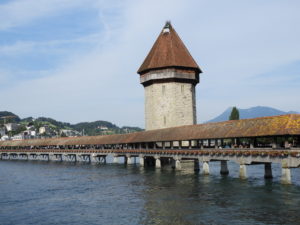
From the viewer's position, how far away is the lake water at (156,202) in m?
17.8

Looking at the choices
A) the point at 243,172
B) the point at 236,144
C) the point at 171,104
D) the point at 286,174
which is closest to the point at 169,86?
the point at 171,104

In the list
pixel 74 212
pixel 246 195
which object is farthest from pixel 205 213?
pixel 74 212

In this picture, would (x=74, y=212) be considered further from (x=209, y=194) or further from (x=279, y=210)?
(x=279, y=210)

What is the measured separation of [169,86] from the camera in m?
52.0

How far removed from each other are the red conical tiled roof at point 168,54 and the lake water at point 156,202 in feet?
78.9

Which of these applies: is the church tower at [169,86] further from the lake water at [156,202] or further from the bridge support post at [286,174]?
the bridge support post at [286,174]

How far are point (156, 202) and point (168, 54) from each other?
1359 inches

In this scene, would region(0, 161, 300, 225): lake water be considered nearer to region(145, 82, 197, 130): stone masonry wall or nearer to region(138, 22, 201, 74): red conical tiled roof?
region(145, 82, 197, 130): stone masonry wall

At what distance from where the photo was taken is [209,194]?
2356 cm

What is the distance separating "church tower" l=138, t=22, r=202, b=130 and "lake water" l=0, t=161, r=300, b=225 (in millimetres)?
21171

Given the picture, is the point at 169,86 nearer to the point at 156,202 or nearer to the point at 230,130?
the point at 230,130

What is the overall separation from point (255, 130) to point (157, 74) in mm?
26803

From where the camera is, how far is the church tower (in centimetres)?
5206

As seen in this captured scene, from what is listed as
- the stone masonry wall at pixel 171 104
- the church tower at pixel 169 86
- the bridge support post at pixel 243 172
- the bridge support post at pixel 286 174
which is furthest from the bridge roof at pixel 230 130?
the church tower at pixel 169 86
